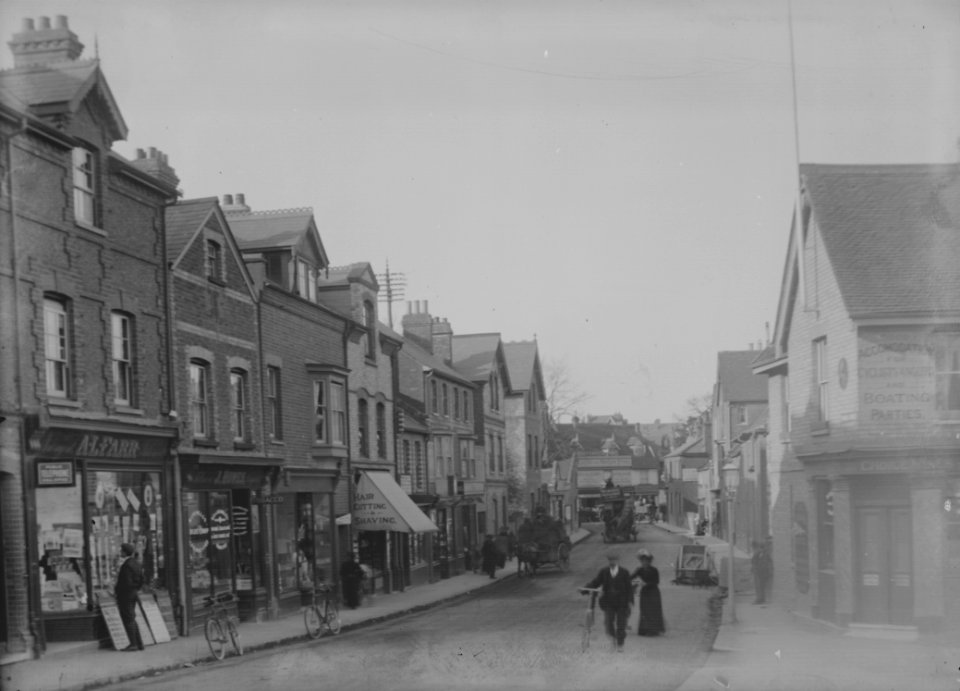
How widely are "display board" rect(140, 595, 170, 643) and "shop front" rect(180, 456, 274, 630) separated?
1.06 m

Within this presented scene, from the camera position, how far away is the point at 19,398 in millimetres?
15242

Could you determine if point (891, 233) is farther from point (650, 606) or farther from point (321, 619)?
point (321, 619)

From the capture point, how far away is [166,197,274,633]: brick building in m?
20.4

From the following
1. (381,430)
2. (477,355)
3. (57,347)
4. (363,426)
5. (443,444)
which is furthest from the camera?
(477,355)

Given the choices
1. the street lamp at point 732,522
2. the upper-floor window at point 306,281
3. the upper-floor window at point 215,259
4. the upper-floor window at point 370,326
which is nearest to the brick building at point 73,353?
the upper-floor window at point 215,259

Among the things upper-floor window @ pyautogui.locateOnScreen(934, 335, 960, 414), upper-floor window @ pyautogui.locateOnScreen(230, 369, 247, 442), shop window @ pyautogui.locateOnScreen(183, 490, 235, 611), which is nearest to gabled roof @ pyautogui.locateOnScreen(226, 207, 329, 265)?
upper-floor window @ pyautogui.locateOnScreen(230, 369, 247, 442)

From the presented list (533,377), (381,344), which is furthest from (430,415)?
(533,377)

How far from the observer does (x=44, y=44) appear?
17.7 metres

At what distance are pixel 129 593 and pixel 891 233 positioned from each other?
14.6 meters

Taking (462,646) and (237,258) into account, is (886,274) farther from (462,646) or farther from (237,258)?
(237,258)

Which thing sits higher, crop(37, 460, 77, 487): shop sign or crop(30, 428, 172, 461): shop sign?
crop(30, 428, 172, 461): shop sign

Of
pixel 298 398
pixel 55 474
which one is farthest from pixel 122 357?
pixel 298 398

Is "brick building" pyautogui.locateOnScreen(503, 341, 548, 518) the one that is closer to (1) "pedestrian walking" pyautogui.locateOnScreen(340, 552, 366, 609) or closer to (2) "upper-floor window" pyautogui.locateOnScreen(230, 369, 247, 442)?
(1) "pedestrian walking" pyautogui.locateOnScreen(340, 552, 366, 609)

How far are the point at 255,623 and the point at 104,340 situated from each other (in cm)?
Answer: 777
